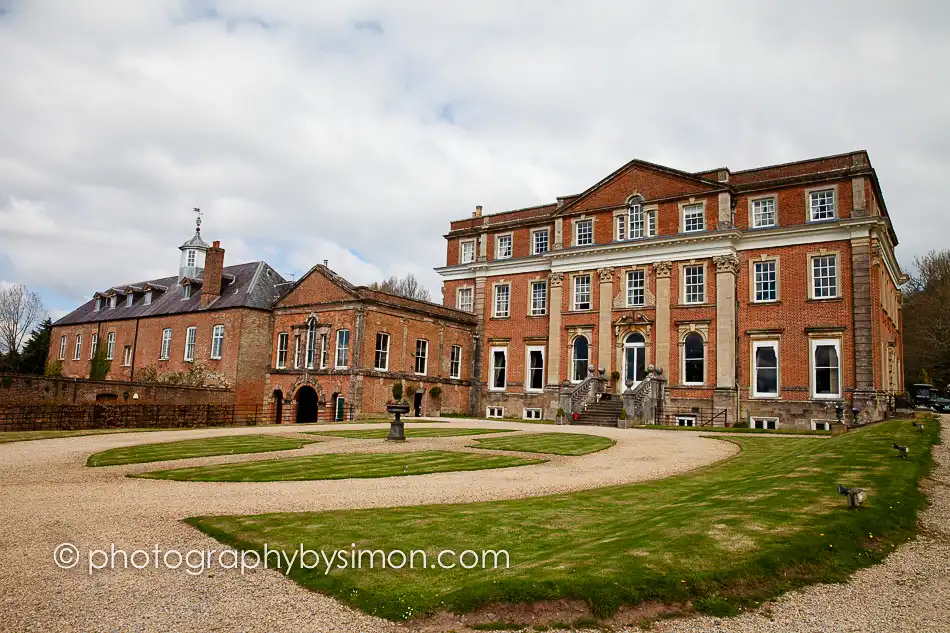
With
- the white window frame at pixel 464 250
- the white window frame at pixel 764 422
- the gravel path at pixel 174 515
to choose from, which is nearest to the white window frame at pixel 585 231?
the white window frame at pixel 464 250

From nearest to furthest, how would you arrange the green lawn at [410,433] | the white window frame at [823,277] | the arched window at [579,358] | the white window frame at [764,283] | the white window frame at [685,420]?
1. the green lawn at [410,433]
2. the white window frame at [823,277]
3. the white window frame at [764,283]
4. the white window frame at [685,420]
5. the arched window at [579,358]

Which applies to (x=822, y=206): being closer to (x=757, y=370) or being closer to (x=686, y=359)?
(x=757, y=370)

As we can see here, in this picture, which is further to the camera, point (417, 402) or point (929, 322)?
point (929, 322)

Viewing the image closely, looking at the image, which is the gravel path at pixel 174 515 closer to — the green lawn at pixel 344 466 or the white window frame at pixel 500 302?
the green lawn at pixel 344 466

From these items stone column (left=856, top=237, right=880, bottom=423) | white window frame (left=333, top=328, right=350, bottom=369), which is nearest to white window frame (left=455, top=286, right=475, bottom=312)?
white window frame (left=333, top=328, right=350, bottom=369)

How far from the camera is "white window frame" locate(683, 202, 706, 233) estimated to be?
30.9 metres

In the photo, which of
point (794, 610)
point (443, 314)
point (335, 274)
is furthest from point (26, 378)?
point (794, 610)

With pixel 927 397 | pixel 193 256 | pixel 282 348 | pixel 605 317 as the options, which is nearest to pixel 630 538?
pixel 605 317

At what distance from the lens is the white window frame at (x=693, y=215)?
3086 centimetres

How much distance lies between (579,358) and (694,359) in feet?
20.6

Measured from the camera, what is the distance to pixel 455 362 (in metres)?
37.4

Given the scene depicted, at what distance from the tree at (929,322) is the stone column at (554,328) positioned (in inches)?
1086

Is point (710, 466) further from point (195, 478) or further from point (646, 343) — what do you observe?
point (646, 343)

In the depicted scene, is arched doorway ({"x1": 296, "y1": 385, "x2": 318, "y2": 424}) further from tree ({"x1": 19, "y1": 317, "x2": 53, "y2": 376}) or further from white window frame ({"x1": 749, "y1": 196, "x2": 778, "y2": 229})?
tree ({"x1": 19, "y1": 317, "x2": 53, "y2": 376})
